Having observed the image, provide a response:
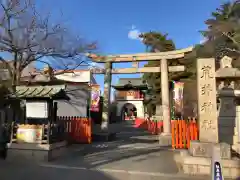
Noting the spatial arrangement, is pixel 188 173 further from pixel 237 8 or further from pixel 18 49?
pixel 237 8

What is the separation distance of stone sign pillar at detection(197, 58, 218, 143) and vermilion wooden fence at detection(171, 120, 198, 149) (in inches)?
152

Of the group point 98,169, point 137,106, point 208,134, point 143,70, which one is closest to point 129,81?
point 137,106

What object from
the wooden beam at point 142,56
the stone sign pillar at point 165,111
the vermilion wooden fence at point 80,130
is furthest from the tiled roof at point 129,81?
the vermilion wooden fence at point 80,130

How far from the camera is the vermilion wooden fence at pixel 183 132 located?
A: 38.5ft

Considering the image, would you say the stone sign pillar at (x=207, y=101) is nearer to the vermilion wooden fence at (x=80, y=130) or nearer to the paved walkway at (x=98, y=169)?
the paved walkway at (x=98, y=169)

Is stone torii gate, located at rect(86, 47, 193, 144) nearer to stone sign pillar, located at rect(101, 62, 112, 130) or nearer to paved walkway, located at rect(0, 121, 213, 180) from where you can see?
stone sign pillar, located at rect(101, 62, 112, 130)

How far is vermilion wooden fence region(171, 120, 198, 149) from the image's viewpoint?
11750 millimetres

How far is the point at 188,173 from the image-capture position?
7344 millimetres

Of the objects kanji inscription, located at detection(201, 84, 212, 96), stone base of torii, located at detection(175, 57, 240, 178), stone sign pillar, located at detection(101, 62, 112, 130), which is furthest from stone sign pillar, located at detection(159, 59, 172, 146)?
kanji inscription, located at detection(201, 84, 212, 96)

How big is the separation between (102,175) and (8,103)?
8.57m

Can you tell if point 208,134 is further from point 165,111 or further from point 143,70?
point 143,70

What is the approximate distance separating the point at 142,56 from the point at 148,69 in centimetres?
98

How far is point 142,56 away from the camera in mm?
16156

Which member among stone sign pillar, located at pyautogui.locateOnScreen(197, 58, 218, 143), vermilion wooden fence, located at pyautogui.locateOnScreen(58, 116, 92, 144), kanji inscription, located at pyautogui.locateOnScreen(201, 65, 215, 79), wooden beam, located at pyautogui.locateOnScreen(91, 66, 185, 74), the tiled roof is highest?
the tiled roof
